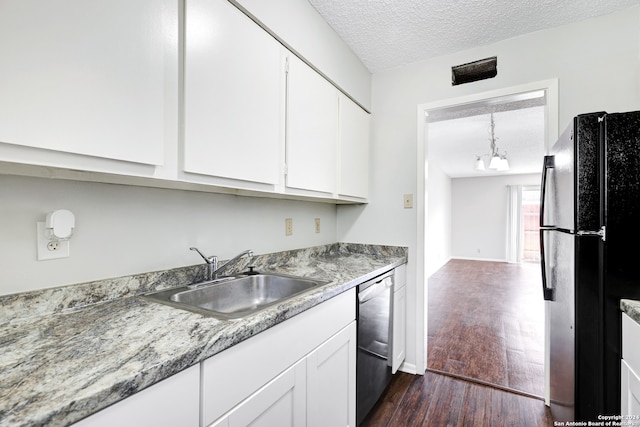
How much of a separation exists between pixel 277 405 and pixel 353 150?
1691 millimetres

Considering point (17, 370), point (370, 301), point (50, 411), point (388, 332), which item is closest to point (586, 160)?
point (370, 301)

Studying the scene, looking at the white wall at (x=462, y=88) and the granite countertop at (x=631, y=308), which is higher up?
the white wall at (x=462, y=88)

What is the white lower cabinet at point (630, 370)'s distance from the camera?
927 mm

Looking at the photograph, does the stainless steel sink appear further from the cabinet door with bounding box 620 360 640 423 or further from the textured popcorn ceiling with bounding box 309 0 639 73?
the textured popcorn ceiling with bounding box 309 0 639 73

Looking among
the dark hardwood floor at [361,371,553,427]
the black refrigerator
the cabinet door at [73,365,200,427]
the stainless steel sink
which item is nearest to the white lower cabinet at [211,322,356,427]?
the cabinet door at [73,365,200,427]

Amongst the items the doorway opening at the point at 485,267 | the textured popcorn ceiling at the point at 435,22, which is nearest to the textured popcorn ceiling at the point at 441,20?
the textured popcorn ceiling at the point at 435,22

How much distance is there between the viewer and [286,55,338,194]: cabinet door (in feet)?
5.05

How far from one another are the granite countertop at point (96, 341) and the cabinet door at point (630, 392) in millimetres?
1043

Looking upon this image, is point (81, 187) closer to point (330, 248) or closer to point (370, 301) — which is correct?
point (370, 301)

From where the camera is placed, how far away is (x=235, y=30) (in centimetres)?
120

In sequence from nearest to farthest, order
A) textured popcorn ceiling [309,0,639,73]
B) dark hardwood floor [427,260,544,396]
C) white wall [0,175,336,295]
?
white wall [0,175,336,295], textured popcorn ceiling [309,0,639,73], dark hardwood floor [427,260,544,396]

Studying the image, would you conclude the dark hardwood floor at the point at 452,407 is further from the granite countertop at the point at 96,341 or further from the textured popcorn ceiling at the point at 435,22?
the textured popcorn ceiling at the point at 435,22

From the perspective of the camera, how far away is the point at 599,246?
3.52 feet

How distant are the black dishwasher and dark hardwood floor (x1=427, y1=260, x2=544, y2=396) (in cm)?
72
